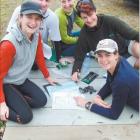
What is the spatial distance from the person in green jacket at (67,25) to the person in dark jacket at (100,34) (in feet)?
1.44

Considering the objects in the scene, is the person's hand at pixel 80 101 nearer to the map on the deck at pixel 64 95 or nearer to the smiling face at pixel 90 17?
the map on the deck at pixel 64 95

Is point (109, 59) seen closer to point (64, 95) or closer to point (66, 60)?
point (64, 95)

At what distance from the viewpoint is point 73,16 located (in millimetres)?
5160

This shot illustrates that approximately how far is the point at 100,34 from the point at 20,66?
1101 mm

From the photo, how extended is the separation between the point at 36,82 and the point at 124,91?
1.34 meters

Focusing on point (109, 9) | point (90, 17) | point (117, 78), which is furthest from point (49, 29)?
point (109, 9)

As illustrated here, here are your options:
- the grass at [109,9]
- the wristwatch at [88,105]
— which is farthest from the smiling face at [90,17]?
the grass at [109,9]

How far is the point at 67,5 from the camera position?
4855 millimetres

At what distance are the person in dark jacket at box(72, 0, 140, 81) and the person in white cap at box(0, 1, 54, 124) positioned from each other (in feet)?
2.19

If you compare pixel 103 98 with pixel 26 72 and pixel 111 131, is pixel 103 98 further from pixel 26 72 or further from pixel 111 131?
pixel 26 72

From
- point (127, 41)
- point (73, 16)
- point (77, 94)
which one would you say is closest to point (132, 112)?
point (77, 94)

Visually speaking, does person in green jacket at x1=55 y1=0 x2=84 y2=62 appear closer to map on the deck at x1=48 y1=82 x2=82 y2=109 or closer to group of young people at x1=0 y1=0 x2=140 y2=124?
group of young people at x1=0 y1=0 x2=140 y2=124

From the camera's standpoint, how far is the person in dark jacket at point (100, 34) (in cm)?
441

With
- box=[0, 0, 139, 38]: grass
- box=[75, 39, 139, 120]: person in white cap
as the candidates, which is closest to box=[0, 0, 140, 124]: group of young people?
box=[75, 39, 139, 120]: person in white cap
